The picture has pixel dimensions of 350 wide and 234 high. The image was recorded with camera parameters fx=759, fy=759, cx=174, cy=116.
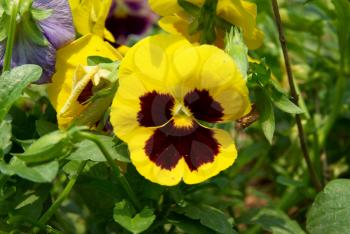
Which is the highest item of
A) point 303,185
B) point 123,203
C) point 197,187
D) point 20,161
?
point 20,161

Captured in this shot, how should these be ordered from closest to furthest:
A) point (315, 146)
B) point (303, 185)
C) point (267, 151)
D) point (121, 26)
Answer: point (303, 185) → point (315, 146) → point (267, 151) → point (121, 26)

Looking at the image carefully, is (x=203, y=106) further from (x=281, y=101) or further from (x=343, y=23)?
(x=343, y=23)

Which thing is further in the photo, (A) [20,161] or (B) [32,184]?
(B) [32,184]

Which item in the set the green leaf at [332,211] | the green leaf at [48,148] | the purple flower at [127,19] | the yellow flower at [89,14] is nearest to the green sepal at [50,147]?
the green leaf at [48,148]

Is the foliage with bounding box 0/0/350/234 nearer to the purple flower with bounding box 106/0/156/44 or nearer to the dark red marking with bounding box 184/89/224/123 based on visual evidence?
the dark red marking with bounding box 184/89/224/123

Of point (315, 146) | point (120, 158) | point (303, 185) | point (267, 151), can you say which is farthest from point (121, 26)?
point (120, 158)

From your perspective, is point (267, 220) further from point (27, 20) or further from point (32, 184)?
point (27, 20)

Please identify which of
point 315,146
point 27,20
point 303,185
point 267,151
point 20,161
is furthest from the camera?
point 267,151

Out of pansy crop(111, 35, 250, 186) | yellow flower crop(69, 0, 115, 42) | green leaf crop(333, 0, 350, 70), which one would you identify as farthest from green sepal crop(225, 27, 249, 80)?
green leaf crop(333, 0, 350, 70)
